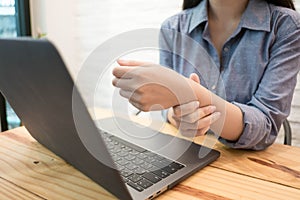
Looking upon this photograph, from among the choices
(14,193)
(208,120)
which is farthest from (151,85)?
(14,193)

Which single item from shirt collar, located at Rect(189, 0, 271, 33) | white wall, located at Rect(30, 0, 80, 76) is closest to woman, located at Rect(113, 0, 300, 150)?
shirt collar, located at Rect(189, 0, 271, 33)

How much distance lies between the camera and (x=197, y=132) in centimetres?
61

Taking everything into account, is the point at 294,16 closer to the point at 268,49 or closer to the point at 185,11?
the point at 268,49

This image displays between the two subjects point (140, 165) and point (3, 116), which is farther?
point (3, 116)

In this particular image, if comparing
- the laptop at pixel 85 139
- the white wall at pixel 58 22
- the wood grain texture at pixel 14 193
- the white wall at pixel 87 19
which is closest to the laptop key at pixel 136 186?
the laptop at pixel 85 139

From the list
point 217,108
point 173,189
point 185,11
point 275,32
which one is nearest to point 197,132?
point 217,108

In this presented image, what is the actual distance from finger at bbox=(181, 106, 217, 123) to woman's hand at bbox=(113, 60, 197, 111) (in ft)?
0.09

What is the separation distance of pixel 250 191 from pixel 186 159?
0.41ft

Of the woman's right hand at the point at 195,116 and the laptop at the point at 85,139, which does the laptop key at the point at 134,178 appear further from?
the woman's right hand at the point at 195,116

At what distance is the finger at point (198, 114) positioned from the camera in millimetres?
561

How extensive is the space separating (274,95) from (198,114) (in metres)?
0.26

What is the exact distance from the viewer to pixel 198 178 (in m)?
0.50

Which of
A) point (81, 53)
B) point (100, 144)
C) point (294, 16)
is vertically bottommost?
point (81, 53)

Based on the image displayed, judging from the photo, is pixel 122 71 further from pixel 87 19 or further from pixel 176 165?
pixel 87 19
